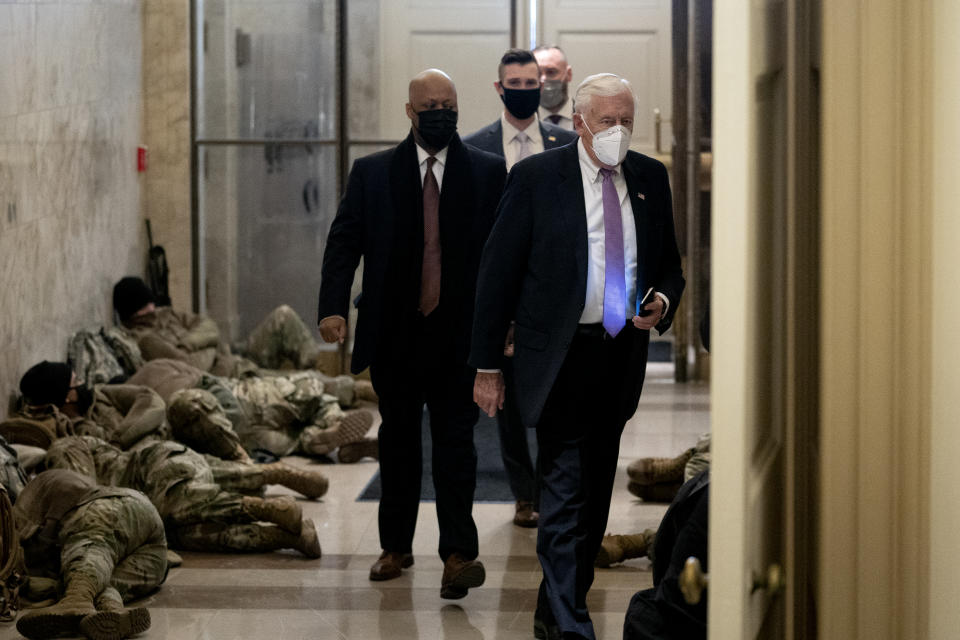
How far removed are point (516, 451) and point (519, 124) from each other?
1.24 m

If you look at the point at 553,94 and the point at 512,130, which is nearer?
the point at 512,130

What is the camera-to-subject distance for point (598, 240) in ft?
12.0

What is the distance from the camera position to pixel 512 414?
5.16 meters

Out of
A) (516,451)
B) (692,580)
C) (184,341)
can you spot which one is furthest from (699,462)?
(184,341)

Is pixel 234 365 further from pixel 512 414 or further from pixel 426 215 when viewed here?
pixel 426 215

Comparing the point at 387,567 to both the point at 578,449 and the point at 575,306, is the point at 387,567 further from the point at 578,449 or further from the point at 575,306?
the point at 575,306

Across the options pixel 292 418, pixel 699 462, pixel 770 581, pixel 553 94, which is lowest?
pixel 292 418

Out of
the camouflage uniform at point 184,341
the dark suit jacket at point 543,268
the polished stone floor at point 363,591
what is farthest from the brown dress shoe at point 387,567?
the camouflage uniform at point 184,341

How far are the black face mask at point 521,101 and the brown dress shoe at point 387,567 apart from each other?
1716mm

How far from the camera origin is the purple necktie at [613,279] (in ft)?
Answer: 12.0

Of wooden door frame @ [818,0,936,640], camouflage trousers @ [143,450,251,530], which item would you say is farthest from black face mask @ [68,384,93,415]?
wooden door frame @ [818,0,936,640]

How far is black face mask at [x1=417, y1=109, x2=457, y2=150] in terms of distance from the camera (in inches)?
176

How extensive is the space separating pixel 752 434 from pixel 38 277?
5.71 meters

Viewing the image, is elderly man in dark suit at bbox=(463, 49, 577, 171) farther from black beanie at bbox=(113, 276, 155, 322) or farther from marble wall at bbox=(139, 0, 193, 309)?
marble wall at bbox=(139, 0, 193, 309)
